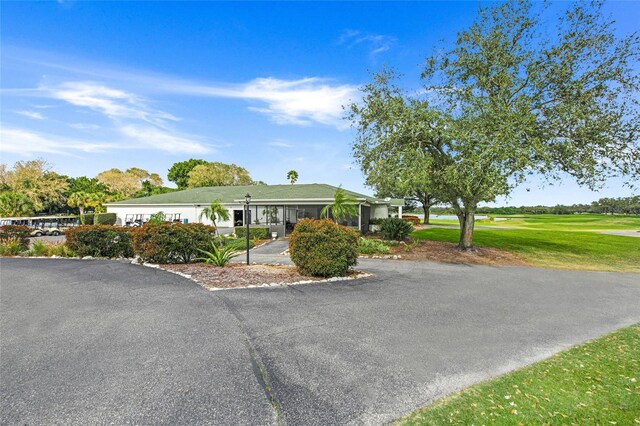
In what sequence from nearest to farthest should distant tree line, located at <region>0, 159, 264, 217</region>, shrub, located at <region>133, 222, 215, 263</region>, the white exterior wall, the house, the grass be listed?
1. the grass
2. shrub, located at <region>133, 222, 215, 263</region>
3. the house
4. the white exterior wall
5. distant tree line, located at <region>0, 159, 264, 217</region>

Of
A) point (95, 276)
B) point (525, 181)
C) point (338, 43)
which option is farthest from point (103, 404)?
point (338, 43)

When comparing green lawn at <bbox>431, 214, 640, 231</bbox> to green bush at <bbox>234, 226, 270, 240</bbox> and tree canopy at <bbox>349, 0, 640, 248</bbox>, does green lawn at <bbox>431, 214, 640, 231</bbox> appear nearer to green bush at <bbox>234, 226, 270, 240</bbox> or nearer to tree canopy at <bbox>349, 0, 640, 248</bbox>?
tree canopy at <bbox>349, 0, 640, 248</bbox>

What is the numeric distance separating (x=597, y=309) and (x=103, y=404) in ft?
34.4

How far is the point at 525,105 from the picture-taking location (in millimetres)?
14648

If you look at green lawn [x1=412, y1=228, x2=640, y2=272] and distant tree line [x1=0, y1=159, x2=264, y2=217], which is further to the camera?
distant tree line [x1=0, y1=159, x2=264, y2=217]

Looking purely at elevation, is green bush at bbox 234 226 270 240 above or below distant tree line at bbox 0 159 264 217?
below

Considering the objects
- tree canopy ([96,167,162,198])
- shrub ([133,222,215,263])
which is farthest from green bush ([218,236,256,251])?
tree canopy ([96,167,162,198])

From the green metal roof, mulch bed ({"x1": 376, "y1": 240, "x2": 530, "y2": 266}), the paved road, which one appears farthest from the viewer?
the green metal roof

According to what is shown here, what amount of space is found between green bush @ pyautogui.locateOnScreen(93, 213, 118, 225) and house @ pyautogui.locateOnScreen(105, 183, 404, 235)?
2.19 ft

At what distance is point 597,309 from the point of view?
7641 millimetres

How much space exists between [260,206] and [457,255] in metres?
16.3

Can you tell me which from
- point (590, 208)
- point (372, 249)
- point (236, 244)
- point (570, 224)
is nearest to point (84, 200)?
point (236, 244)

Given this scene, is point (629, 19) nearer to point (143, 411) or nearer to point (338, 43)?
point (338, 43)

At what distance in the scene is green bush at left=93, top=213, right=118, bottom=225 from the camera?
Result: 31.4 metres
